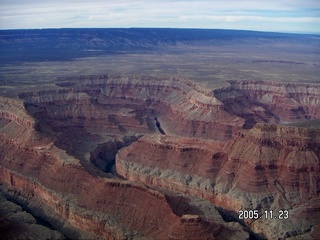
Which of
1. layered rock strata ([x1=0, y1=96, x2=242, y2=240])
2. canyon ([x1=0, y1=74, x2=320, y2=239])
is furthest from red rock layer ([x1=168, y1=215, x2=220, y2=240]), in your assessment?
layered rock strata ([x1=0, y1=96, x2=242, y2=240])

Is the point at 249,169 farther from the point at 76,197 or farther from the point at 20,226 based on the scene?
the point at 20,226

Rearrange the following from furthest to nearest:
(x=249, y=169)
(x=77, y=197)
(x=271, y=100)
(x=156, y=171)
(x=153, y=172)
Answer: (x=271, y=100) → (x=153, y=172) → (x=156, y=171) → (x=249, y=169) → (x=77, y=197)

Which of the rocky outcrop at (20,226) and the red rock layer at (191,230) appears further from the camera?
the rocky outcrop at (20,226)

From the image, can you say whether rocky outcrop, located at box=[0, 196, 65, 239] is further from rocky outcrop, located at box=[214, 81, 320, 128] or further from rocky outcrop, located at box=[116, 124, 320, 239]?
rocky outcrop, located at box=[214, 81, 320, 128]

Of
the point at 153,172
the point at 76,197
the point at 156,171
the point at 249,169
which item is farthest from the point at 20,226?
the point at 249,169

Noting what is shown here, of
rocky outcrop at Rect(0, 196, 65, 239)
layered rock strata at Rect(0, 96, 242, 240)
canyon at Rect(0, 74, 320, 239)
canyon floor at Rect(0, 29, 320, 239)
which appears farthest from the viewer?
canyon at Rect(0, 74, 320, 239)

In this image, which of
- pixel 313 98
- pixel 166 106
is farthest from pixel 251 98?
pixel 166 106

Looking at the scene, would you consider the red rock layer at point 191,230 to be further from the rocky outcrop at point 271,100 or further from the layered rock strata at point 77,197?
the rocky outcrop at point 271,100

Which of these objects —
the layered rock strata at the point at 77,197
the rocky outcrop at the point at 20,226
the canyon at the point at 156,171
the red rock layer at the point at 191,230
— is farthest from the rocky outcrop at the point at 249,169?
the rocky outcrop at the point at 20,226
